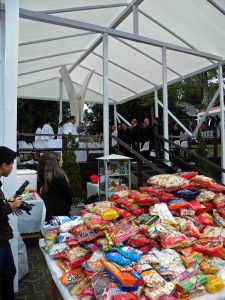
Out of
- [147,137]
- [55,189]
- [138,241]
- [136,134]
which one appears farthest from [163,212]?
[136,134]

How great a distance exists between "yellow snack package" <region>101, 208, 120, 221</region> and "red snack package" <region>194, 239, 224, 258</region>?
73cm

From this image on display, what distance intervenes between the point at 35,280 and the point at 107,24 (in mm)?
7731

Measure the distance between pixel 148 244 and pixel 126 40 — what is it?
8.74 m

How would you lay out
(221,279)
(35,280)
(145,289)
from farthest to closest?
1. (35,280)
2. (221,279)
3. (145,289)

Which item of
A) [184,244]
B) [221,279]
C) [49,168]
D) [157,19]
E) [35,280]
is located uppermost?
[157,19]

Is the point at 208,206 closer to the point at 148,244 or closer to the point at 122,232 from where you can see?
the point at 148,244

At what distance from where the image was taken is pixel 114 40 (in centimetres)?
1001

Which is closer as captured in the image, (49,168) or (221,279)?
(221,279)

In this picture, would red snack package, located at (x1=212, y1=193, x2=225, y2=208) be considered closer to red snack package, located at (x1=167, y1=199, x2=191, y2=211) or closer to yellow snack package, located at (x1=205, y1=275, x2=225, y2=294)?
red snack package, located at (x1=167, y1=199, x2=191, y2=211)

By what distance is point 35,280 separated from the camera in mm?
3797

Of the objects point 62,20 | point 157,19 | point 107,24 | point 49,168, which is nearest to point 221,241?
point 49,168

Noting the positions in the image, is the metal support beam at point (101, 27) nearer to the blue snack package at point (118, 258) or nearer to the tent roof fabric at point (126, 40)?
the tent roof fabric at point (126, 40)

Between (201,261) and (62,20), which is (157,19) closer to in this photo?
(62,20)

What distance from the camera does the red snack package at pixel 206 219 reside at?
264cm
